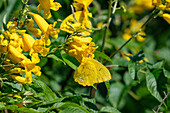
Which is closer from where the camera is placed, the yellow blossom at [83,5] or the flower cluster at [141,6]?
the yellow blossom at [83,5]

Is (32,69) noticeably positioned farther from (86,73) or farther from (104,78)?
(104,78)

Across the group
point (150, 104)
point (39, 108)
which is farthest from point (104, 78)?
point (150, 104)

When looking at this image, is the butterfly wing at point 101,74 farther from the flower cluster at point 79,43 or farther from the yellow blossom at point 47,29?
the yellow blossom at point 47,29

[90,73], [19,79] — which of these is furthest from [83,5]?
[19,79]

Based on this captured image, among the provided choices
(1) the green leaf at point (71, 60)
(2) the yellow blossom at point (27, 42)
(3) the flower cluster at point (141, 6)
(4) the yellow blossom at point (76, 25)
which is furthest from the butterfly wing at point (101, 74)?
(3) the flower cluster at point (141, 6)

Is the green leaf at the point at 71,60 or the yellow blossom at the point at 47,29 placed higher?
the yellow blossom at the point at 47,29

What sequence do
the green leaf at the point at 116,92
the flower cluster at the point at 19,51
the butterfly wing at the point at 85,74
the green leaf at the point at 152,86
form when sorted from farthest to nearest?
the green leaf at the point at 116,92
the green leaf at the point at 152,86
the butterfly wing at the point at 85,74
the flower cluster at the point at 19,51

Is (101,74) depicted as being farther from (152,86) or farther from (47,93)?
(152,86)

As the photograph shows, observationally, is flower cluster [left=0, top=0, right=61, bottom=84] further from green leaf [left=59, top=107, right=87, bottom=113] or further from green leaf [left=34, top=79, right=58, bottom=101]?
green leaf [left=59, top=107, right=87, bottom=113]
